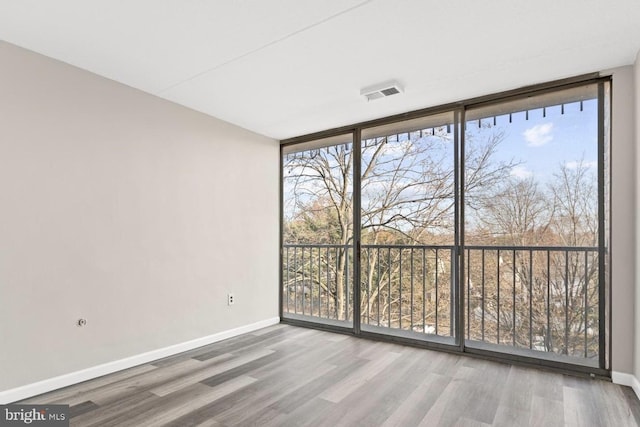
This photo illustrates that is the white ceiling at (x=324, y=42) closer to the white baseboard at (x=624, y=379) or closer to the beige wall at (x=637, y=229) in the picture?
the beige wall at (x=637, y=229)

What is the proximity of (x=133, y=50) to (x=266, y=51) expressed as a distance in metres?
0.89

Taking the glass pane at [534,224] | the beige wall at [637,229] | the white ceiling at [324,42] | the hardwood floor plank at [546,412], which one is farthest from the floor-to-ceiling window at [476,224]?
the hardwood floor plank at [546,412]

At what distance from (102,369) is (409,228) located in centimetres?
299

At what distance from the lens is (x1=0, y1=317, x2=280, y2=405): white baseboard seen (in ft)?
7.32

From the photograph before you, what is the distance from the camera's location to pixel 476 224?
325cm

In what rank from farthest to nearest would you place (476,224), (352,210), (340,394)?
(352,210)
(476,224)
(340,394)

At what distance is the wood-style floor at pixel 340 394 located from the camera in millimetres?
2045

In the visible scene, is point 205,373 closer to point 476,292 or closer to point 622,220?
point 476,292

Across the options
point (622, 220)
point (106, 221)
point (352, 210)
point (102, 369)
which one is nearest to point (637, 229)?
point (622, 220)

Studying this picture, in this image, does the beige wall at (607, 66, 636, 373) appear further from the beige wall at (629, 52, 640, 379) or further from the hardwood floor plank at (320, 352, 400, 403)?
the hardwood floor plank at (320, 352, 400, 403)

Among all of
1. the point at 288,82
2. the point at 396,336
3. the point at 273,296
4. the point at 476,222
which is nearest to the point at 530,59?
the point at 476,222

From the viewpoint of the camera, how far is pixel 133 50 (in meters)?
2.38

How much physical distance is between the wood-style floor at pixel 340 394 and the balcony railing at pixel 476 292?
40 cm

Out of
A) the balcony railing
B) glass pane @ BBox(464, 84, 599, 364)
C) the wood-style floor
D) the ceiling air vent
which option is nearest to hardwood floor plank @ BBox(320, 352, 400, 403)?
the wood-style floor
